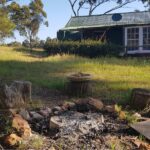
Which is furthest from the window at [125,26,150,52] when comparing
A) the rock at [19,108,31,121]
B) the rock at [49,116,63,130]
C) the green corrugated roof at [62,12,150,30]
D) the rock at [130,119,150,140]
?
the rock at [49,116,63,130]

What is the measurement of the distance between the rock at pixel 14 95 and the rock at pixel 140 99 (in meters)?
2.25

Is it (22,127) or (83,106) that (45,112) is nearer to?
(83,106)

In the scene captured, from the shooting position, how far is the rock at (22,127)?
6.72 m

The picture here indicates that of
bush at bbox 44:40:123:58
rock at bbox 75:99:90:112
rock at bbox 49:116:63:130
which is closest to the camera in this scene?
rock at bbox 49:116:63:130

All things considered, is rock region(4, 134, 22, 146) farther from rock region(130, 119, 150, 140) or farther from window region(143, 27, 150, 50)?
window region(143, 27, 150, 50)

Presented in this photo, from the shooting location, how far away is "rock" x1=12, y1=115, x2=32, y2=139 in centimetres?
672

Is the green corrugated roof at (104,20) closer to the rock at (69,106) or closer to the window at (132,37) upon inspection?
the window at (132,37)

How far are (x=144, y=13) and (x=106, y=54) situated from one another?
731cm

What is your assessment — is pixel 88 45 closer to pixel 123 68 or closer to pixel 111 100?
pixel 123 68

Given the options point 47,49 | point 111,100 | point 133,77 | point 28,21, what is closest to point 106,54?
point 47,49

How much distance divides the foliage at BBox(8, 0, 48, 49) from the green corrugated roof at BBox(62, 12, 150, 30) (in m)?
16.1

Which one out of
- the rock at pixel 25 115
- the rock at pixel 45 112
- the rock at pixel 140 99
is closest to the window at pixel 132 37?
the rock at pixel 140 99

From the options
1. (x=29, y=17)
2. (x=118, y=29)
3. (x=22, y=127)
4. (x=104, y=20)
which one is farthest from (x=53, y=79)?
(x=29, y=17)

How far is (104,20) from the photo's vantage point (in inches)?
1288
